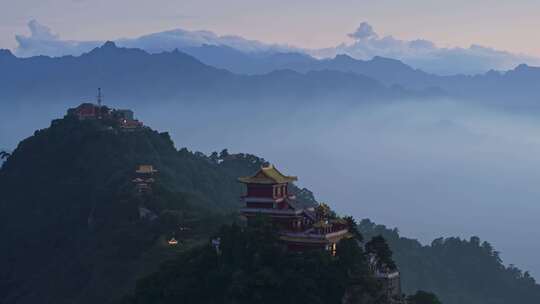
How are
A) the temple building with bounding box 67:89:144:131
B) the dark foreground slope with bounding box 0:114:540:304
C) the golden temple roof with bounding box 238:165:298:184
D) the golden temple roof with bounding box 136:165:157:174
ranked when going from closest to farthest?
1. the golden temple roof with bounding box 238:165:298:184
2. the dark foreground slope with bounding box 0:114:540:304
3. the golden temple roof with bounding box 136:165:157:174
4. the temple building with bounding box 67:89:144:131

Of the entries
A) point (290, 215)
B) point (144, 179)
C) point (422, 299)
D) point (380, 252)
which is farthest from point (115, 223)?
point (422, 299)

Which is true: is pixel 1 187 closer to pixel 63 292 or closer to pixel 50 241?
Answer: pixel 50 241

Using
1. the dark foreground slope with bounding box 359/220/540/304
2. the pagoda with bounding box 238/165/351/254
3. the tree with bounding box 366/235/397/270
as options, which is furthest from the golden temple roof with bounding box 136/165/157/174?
the tree with bounding box 366/235/397/270

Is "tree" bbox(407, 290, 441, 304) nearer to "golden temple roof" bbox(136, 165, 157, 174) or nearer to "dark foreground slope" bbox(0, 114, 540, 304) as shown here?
"dark foreground slope" bbox(0, 114, 540, 304)

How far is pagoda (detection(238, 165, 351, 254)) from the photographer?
31.9 m

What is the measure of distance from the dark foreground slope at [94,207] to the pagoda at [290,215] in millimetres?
13026

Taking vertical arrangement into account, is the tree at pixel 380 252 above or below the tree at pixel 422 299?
above

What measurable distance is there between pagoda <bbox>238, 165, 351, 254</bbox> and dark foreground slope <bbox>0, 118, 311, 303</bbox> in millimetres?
13026

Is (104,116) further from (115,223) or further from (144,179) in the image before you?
(115,223)

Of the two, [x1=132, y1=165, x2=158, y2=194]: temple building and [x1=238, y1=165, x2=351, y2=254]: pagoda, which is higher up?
[x1=132, y1=165, x2=158, y2=194]: temple building

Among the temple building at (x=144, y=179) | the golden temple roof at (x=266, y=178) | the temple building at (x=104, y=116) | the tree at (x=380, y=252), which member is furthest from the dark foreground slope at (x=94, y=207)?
the tree at (x=380, y=252)

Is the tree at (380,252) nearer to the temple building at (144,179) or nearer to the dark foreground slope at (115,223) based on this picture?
the dark foreground slope at (115,223)

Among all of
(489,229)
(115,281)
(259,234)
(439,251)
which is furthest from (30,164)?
(489,229)

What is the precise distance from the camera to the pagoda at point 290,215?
31.9 meters
